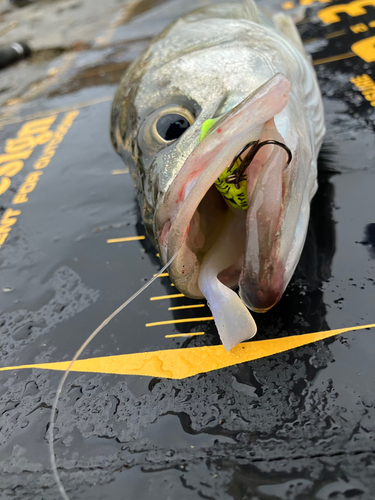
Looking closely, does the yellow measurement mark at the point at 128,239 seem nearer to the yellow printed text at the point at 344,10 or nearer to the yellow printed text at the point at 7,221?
the yellow printed text at the point at 7,221

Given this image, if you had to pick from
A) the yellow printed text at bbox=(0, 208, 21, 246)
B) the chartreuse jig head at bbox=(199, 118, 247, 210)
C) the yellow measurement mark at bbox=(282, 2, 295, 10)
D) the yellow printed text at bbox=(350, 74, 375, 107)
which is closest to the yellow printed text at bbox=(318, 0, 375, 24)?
the yellow measurement mark at bbox=(282, 2, 295, 10)

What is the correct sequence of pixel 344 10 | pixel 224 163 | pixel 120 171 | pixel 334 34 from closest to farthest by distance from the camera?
1. pixel 224 163
2. pixel 120 171
3. pixel 334 34
4. pixel 344 10

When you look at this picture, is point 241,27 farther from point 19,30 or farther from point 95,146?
point 19,30

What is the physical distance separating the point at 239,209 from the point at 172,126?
11.9 inches

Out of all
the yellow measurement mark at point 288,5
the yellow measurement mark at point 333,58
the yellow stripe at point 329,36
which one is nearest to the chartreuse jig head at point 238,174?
the yellow measurement mark at point 333,58

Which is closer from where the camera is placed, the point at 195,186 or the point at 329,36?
the point at 195,186

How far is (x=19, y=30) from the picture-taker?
5.44 m

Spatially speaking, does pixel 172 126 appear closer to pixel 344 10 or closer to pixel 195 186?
pixel 195 186

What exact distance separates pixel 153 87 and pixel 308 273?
2.49ft

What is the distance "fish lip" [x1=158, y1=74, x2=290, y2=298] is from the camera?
776 mm

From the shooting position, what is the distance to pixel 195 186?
795mm

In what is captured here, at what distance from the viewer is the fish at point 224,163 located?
0.80 m

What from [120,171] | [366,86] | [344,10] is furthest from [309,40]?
[120,171]

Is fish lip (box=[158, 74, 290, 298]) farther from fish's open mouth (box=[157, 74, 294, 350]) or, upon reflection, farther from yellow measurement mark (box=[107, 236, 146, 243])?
yellow measurement mark (box=[107, 236, 146, 243])
